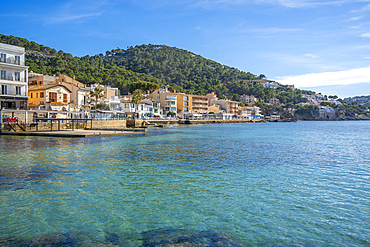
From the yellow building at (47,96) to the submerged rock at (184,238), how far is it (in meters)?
50.8

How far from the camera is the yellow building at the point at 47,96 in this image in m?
50.9

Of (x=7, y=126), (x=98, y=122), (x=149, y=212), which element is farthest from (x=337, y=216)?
(x=98, y=122)

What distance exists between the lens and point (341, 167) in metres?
18.0

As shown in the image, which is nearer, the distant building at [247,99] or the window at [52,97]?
the window at [52,97]

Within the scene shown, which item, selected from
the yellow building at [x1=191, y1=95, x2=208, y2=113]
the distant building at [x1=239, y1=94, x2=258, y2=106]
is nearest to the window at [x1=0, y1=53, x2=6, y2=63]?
the yellow building at [x1=191, y1=95, x2=208, y2=113]

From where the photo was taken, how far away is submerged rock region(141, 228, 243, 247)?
21.9ft

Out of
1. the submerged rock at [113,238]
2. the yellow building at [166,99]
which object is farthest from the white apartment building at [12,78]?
the yellow building at [166,99]

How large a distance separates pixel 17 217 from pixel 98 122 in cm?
4545

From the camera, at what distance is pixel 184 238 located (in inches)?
277

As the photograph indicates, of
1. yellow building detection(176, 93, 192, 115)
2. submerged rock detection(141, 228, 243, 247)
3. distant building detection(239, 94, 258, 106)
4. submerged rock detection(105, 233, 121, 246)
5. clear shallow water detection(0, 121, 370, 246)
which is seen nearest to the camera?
submerged rock detection(141, 228, 243, 247)

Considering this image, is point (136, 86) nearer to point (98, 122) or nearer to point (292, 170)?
point (98, 122)

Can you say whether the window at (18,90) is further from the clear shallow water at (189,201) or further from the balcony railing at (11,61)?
the clear shallow water at (189,201)

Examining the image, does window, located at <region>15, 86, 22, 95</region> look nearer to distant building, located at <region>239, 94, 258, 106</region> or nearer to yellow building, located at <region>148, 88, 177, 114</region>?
yellow building, located at <region>148, 88, 177, 114</region>

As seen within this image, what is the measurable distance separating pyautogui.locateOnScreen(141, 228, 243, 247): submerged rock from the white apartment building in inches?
1690
